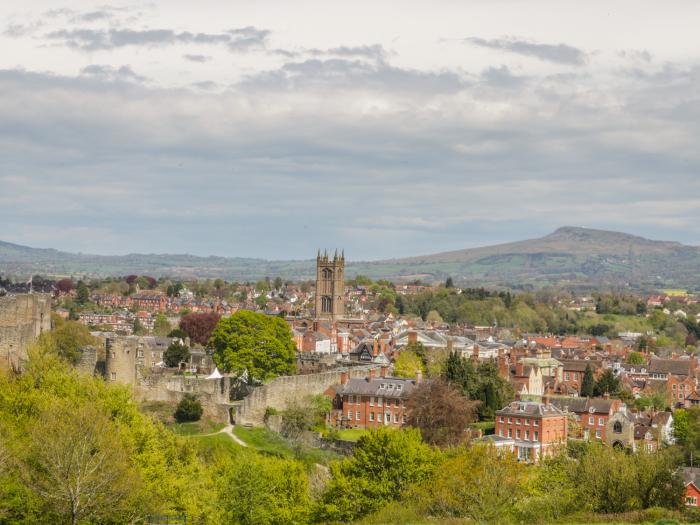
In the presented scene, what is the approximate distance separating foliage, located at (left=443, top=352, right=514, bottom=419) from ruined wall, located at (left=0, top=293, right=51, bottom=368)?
877 inches

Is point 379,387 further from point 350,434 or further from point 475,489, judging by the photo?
point 475,489

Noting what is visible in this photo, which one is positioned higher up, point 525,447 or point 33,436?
point 33,436

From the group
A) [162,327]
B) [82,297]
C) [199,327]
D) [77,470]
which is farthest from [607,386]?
[82,297]

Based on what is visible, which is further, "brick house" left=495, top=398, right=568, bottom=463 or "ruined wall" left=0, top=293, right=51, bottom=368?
"brick house" left=495, top=398, right=568, bottom=463

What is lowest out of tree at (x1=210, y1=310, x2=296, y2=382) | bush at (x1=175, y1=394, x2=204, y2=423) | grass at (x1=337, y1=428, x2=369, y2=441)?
grass at (x1=337, y1=428, x2=369, y2=441)

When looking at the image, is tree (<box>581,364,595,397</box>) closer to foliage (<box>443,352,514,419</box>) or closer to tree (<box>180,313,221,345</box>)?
foliage (<box>443,352,514,419</box>)

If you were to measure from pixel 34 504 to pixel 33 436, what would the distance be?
1.86 m

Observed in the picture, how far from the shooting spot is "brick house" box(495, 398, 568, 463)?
53656mm

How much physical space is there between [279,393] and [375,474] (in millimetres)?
18465

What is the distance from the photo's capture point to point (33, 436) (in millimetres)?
27047

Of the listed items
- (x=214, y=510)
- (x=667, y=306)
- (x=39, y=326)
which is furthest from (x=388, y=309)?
(x=214, y=510)

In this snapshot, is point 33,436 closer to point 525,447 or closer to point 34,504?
point 34,504

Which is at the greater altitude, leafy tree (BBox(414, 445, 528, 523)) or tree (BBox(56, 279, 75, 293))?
tree (BBox(56, 279, 75, 293))

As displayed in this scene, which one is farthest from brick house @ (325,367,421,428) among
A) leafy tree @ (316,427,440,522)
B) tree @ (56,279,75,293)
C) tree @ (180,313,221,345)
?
tree @ (56,279,75,293)
